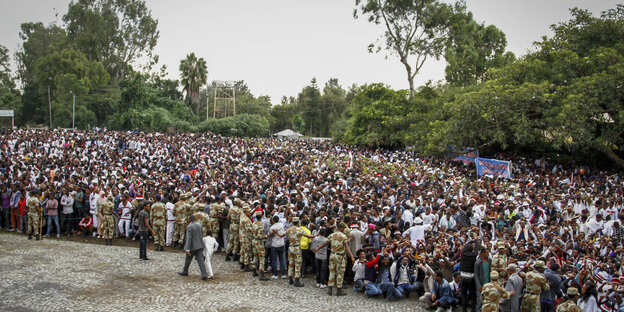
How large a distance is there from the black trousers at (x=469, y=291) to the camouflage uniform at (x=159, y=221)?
7199 mm

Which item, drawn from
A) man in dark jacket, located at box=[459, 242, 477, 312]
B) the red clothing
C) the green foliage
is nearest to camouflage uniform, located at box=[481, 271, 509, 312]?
man in dark jacket, located at box=[459, 242, 477, 312]

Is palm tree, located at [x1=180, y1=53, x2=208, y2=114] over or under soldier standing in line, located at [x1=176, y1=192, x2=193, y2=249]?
A: over

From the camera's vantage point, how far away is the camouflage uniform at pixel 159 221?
11.2 meters

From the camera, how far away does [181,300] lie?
8273mm

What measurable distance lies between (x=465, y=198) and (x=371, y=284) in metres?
5.95

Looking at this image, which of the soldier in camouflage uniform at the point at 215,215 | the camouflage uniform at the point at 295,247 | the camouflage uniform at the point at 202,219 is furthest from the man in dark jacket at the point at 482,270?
the soldier in camouflage uniform at the point at 215,215

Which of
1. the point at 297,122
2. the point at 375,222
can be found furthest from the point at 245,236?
the point at 297,122

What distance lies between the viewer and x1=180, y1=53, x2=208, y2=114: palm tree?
4809cm

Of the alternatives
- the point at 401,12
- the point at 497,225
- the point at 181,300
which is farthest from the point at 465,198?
the point at 401,12

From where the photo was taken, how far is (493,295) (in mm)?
6660

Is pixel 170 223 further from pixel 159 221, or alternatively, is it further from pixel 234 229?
pixel 234 229

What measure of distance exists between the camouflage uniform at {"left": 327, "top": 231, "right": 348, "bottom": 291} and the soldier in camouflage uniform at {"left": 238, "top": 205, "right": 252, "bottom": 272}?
6.83 ft

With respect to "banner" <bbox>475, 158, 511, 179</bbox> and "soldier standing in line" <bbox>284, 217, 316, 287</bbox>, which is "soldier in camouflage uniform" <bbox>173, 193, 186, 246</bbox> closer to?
"soldier standing in line" <bbox>284, 217, 316, 287</bbox>

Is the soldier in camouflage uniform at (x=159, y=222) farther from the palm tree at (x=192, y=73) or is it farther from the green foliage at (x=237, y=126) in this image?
the palm tree at (x=192, y=73)
